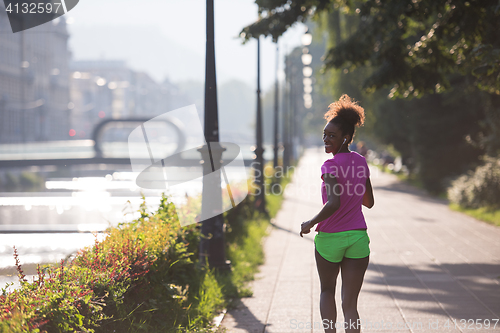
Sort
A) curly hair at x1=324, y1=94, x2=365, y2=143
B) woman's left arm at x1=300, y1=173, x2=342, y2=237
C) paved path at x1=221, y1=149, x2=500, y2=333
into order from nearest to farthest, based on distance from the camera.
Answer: woman's left arm at x1=300, y1=173, x2=342, y2=237
curly hair at x1=324, y1=94, x2=365, y2=143
paved path at x1=221, y1=149, x2=500, y2=333

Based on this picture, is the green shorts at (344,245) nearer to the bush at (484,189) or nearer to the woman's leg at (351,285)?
the woman's leg at (351,285)

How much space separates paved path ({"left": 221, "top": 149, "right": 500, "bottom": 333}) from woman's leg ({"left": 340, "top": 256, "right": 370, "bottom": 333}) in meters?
1.45

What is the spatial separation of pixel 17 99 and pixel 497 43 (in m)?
73.2

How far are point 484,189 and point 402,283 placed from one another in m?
9.05

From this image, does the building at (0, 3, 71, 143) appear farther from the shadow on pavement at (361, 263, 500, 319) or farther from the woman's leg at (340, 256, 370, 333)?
the woman's leg at (340, 256, 370, 333)

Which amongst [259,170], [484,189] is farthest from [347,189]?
[484,189]

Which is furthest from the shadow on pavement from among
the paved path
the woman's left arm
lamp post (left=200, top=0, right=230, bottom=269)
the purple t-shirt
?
the woman's left arm

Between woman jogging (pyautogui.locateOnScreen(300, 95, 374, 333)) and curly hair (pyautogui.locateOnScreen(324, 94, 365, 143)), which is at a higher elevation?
curly hair (pyautogui.locateOnScreen(324, 94, 365, 143))

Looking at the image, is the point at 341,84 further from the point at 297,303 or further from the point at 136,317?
the point at 136,317

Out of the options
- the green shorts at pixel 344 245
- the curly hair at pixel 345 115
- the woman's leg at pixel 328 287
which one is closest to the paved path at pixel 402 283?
the woman's leg at pixel 328 287

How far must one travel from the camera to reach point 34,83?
270 feet

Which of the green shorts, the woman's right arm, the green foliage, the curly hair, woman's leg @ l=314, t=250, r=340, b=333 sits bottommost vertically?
woman's leg @ l=314, t=250, r=340, b=333

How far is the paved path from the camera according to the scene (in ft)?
17.6

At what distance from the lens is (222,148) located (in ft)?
23.3
